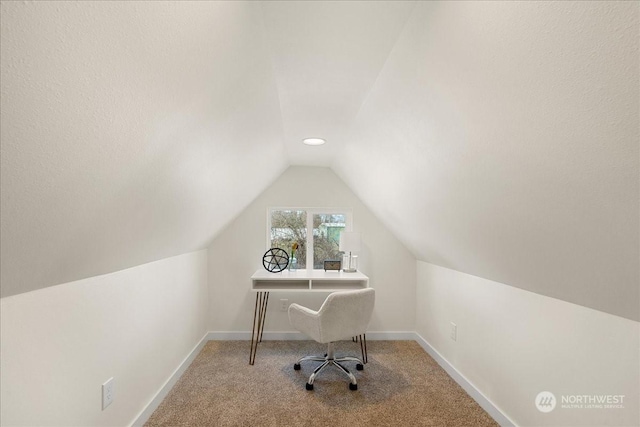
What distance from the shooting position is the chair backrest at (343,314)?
8.80 feet

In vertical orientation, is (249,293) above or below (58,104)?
below

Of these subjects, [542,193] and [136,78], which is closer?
[136,78]

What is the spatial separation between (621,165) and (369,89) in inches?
45.3

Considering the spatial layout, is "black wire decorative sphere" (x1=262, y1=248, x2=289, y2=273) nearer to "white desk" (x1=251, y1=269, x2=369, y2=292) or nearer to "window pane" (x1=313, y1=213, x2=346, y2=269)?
"white desk" (x1=251, y1=269, x2=369, y2=292)

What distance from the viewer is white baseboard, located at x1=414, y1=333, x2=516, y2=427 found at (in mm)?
2170

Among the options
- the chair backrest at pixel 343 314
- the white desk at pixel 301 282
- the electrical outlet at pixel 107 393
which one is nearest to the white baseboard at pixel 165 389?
the electrical outlet at pixel 107 393

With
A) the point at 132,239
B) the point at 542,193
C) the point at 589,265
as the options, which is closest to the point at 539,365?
the point at 589,265

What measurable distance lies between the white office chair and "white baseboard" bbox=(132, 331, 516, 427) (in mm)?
860

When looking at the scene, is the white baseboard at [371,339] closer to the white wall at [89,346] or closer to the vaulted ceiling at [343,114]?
the white wall at [89,346]

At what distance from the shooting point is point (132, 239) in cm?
174

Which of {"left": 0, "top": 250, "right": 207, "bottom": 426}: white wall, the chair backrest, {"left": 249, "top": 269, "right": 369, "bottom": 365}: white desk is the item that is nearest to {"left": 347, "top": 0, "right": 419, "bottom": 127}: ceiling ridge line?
the chair backrest

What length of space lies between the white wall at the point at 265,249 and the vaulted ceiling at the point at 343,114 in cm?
A: 177

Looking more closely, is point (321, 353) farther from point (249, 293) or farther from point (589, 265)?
point (589, 265)

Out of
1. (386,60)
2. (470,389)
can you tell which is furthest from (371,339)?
(386,60)
